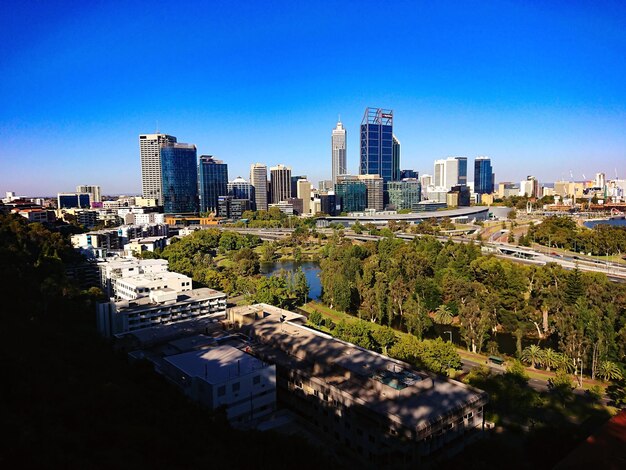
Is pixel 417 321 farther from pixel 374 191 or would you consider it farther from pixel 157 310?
pixel 374 191

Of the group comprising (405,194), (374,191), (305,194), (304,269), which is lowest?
(304,269)

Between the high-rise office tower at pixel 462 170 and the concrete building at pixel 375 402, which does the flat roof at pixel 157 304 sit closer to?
the concrete building at pixel 375 402

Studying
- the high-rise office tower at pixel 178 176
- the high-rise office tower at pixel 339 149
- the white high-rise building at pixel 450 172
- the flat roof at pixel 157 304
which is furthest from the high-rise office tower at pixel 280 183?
the flat roof at pixel 157 304

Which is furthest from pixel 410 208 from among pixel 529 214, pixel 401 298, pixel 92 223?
pixel 401 298

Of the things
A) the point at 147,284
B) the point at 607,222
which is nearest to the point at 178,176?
the point at 147,284

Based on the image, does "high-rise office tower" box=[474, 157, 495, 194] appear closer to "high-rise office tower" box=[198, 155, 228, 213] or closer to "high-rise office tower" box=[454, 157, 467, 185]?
"high-rise office tower" box=[454, 157, 467, 185]

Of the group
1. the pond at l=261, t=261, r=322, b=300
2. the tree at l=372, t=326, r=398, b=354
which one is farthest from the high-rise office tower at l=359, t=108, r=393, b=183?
the tree at l=372, t=326, r=398, b=354
